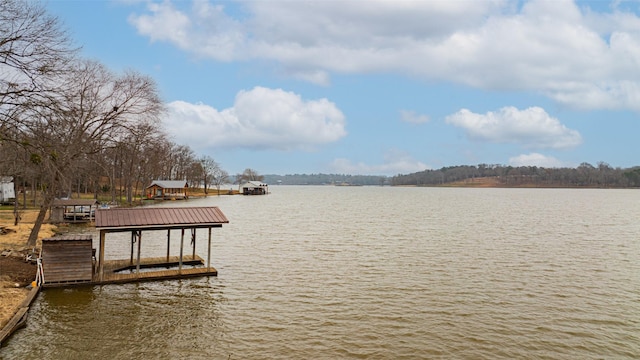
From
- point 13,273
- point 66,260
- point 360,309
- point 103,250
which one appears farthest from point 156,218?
point 360,309

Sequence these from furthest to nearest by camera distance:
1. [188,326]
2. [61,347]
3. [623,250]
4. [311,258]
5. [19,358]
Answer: [623,250], [311,258], [188,326], [61,347], [19,358]

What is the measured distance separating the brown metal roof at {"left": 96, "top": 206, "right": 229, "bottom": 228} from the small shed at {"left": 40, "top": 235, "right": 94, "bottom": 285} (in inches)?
43.3

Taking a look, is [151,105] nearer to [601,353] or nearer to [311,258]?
[311,258]

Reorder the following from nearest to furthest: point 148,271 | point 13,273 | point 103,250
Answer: point 103,250 → point 13,273 → point 148,271

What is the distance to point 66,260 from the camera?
16.0m

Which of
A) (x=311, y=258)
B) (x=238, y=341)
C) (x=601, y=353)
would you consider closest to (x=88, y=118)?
(x=311, y=258)

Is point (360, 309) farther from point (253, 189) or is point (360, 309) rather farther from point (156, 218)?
point (253, 189)

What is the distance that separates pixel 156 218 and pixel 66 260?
11.3 ft

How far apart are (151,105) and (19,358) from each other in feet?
65.1

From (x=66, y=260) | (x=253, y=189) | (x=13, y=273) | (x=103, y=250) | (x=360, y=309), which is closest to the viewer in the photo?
(x=360, y=309)

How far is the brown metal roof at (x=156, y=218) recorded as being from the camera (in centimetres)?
1639

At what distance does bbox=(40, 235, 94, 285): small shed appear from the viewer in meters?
15.6

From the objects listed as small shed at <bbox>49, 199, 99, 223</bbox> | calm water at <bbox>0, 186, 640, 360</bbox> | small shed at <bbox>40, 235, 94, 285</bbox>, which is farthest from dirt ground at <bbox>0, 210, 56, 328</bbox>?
small shed at <bbox>49, 199, 99, 223</bbox>

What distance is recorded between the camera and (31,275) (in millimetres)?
16438
